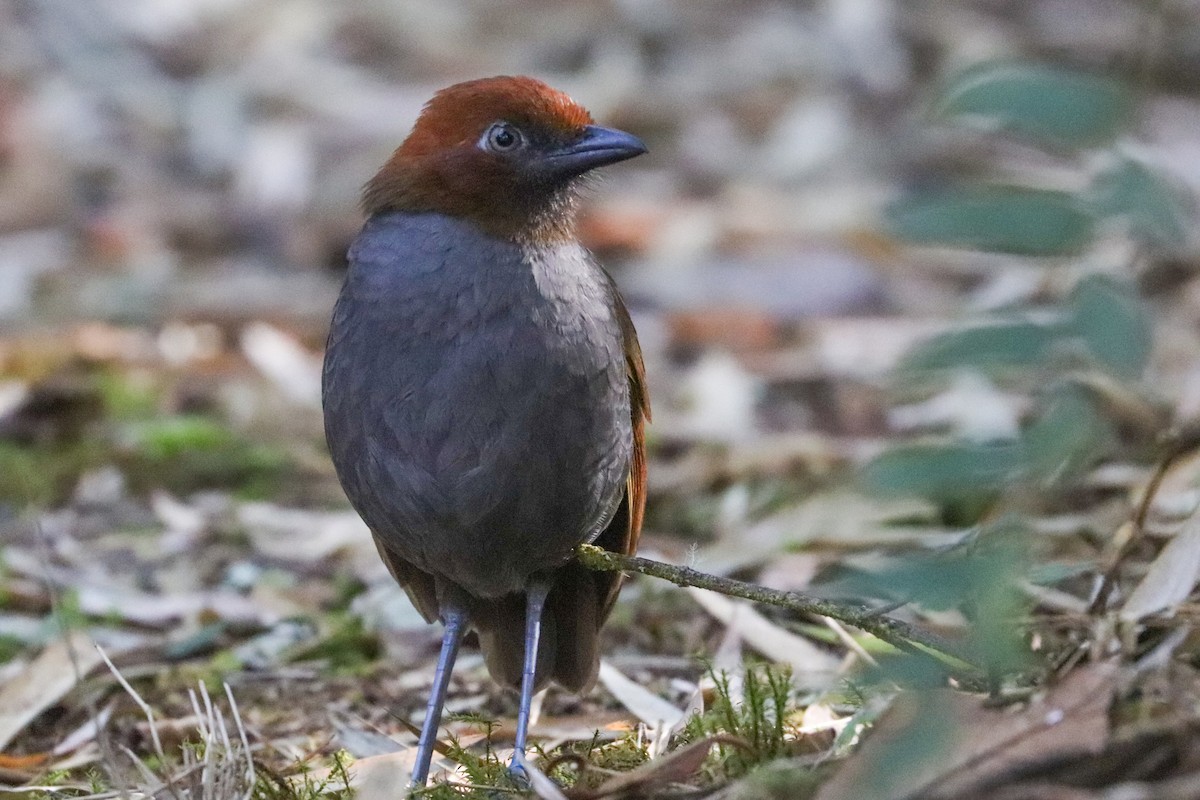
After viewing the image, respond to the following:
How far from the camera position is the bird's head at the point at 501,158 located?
12.7 feet

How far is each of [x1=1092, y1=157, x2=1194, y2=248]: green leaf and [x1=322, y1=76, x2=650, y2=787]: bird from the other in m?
1.55

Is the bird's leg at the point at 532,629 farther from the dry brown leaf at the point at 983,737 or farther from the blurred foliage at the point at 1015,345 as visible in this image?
the blurred foliage at the point at 1015,345

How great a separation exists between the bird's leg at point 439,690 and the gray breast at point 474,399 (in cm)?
30

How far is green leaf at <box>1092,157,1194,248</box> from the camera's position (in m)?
2.18

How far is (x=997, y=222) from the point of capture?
226 centimetres

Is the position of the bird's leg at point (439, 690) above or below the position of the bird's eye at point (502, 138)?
below

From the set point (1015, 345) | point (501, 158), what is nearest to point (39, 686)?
point (501, 158)

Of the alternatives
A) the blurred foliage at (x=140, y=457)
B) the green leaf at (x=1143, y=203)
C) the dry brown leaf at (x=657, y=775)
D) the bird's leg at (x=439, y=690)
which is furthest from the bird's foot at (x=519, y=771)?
the blurred foliage at (x=140, y=457)

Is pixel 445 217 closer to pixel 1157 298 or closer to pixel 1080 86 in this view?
pixel 1080 86

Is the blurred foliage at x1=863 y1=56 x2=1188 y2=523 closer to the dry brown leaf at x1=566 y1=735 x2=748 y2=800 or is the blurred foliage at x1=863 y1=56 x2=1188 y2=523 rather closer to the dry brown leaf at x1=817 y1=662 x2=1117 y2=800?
the dry brown leaf at x1=817 y1=662 x2=1117 y2=800

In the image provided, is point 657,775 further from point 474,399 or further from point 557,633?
point 557,633

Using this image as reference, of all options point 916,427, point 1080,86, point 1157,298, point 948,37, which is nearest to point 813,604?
point 1080,86

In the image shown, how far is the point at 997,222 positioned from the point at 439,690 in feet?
6.75

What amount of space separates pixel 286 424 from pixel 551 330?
3.60 metres
